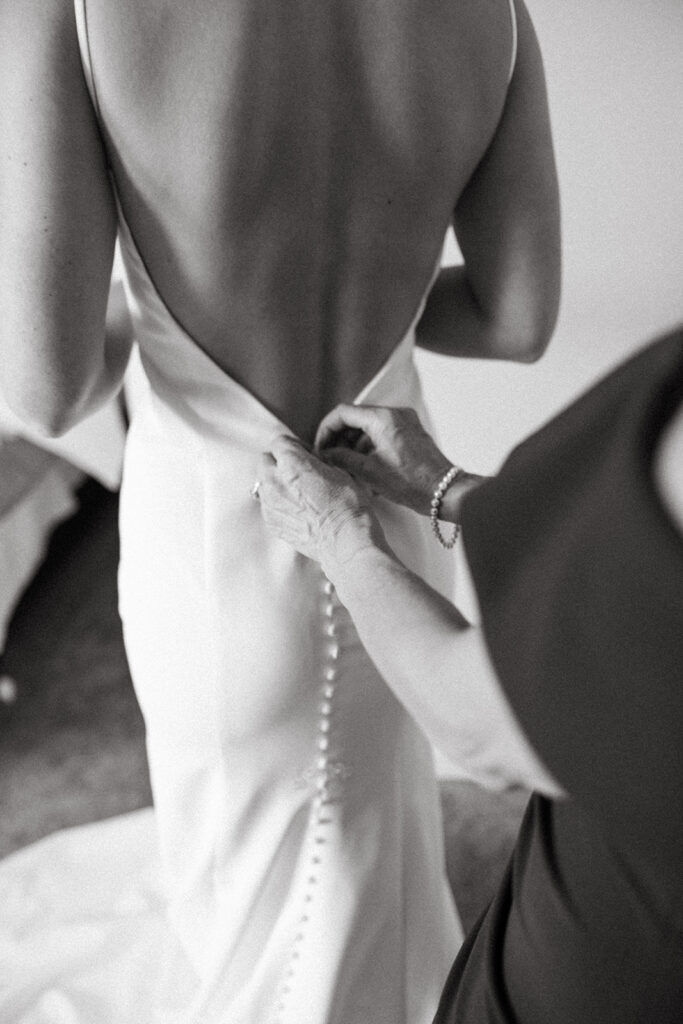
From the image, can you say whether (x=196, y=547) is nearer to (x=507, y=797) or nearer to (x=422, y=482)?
(x=422, y=482)

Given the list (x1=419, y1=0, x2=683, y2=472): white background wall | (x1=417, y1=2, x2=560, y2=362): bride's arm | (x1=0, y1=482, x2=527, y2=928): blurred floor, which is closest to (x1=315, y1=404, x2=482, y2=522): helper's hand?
(x1=417, y1=2, x2=560, y2=362): bride's arm

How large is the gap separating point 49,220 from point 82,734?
1.73 meters

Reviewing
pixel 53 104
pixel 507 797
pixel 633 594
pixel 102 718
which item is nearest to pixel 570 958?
→ pixel 633 594

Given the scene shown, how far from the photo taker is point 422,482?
1111 millimetres

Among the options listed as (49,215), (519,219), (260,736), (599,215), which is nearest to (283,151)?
(49,215)

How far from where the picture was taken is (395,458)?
3.63 ft

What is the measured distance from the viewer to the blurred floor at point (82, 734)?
204 centimetres

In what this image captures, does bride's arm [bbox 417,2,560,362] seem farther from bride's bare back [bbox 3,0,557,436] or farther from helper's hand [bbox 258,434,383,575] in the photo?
helper's hand [bbox 258,434,383,575]

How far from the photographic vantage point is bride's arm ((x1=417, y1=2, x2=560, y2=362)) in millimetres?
1129

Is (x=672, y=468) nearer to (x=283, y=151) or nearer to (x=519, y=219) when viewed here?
(x=283, y=151)

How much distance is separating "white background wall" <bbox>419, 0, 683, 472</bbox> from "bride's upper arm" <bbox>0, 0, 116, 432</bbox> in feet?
5.82

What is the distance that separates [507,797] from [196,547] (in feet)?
3.72

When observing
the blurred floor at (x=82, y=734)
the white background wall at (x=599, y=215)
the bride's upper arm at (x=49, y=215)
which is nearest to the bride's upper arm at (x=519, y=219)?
the bride's upper arm at (x=49, y=215)

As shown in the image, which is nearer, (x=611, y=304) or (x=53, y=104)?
(x=53, y=104)
